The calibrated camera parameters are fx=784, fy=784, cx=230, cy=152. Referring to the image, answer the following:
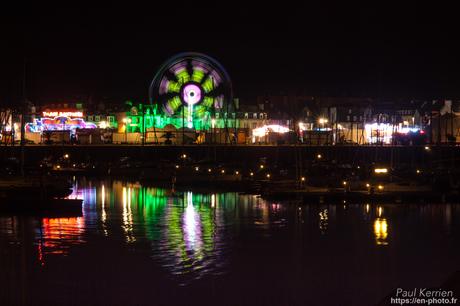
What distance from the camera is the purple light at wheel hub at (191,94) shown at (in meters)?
78.8

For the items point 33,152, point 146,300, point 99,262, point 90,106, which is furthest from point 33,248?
point 90,106

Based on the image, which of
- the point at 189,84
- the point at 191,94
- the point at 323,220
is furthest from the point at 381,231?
the point at 191,94

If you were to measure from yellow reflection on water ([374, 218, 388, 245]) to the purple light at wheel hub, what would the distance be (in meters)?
46.4

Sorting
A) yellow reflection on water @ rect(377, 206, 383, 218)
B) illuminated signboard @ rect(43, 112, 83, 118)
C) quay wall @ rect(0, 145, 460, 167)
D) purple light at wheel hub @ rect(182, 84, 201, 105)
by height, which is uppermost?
purple light at wheel hub @ rect(182, 84, 201, 105)

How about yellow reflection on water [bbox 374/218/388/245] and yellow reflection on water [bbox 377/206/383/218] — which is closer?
yellow reflection on water [bbox 374/218/388/245]

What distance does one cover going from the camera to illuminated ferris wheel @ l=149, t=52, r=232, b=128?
78.1 meters

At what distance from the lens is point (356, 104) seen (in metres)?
113

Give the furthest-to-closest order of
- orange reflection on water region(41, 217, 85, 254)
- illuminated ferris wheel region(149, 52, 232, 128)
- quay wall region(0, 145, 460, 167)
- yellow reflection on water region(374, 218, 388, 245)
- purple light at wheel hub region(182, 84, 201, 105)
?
1. purple light at wheel hub region(182, 84, 201, 105)
2. illuminated ferris wheel region(149, 52, 232, 128)
3. quay wall region(0, 145, 460, 167)
4. yellow reflection on water region(374, 218, 388, 245)
5. orange reflection on water region(41, 217, 85, 254)

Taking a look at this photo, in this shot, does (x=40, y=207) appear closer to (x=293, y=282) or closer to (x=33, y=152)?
(x=293, y=282)

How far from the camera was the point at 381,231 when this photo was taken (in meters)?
31.6

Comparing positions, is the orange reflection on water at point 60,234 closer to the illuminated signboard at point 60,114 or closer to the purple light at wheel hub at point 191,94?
the purple light at wheel hub at point 191,94

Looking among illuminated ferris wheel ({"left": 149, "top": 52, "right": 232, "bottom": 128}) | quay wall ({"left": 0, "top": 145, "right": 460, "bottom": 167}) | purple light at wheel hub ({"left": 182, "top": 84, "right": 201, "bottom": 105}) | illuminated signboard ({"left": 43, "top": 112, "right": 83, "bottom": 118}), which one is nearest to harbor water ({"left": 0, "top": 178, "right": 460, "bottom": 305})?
quay wall ({"left": 0, "top": 145, "right": 460, "bottom": 167})

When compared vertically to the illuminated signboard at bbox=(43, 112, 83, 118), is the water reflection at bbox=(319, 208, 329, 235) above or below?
below

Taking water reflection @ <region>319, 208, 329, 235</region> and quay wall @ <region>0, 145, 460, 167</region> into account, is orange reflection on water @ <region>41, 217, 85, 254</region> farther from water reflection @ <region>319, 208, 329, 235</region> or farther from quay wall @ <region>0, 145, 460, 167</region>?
quay wall @ <region>0, 145, 460, 167</region>
